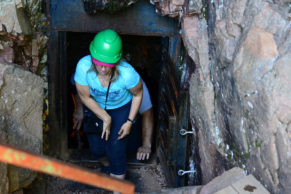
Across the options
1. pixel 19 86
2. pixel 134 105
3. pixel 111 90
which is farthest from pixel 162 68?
pixel 19 86

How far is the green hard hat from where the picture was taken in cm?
300

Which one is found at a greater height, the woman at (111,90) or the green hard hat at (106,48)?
the green hard hat at (106,48)

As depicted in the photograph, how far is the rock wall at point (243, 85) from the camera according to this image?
5.90 feet

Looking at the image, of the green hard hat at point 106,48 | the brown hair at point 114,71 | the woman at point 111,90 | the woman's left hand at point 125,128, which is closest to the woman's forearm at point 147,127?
the woman at point 111,90

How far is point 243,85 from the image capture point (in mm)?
2107

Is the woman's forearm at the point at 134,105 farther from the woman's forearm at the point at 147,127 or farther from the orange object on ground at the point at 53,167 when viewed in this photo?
the orange object on ground at the point at 53,167

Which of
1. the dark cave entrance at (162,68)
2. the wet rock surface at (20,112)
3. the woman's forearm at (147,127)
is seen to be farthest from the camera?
the woman's forearm at (147,127)

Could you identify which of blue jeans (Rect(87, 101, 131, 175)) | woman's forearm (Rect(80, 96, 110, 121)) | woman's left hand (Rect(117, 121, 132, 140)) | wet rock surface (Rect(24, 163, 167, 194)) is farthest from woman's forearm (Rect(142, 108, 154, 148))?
woman's forearm (Rect(80, 96, 110, 121))

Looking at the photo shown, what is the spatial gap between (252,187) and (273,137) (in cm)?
30

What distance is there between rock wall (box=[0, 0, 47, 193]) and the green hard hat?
0.56 m

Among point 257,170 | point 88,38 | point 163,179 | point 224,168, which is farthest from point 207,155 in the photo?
point 88,38

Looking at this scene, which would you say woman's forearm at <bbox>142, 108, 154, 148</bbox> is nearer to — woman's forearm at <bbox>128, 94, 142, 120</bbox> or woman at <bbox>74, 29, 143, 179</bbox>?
woman at <bbox>74, 29, 143, 179</bbox>

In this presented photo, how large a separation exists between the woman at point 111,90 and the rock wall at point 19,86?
1.34 ft

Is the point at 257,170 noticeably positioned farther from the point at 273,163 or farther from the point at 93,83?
the point at 93,83
